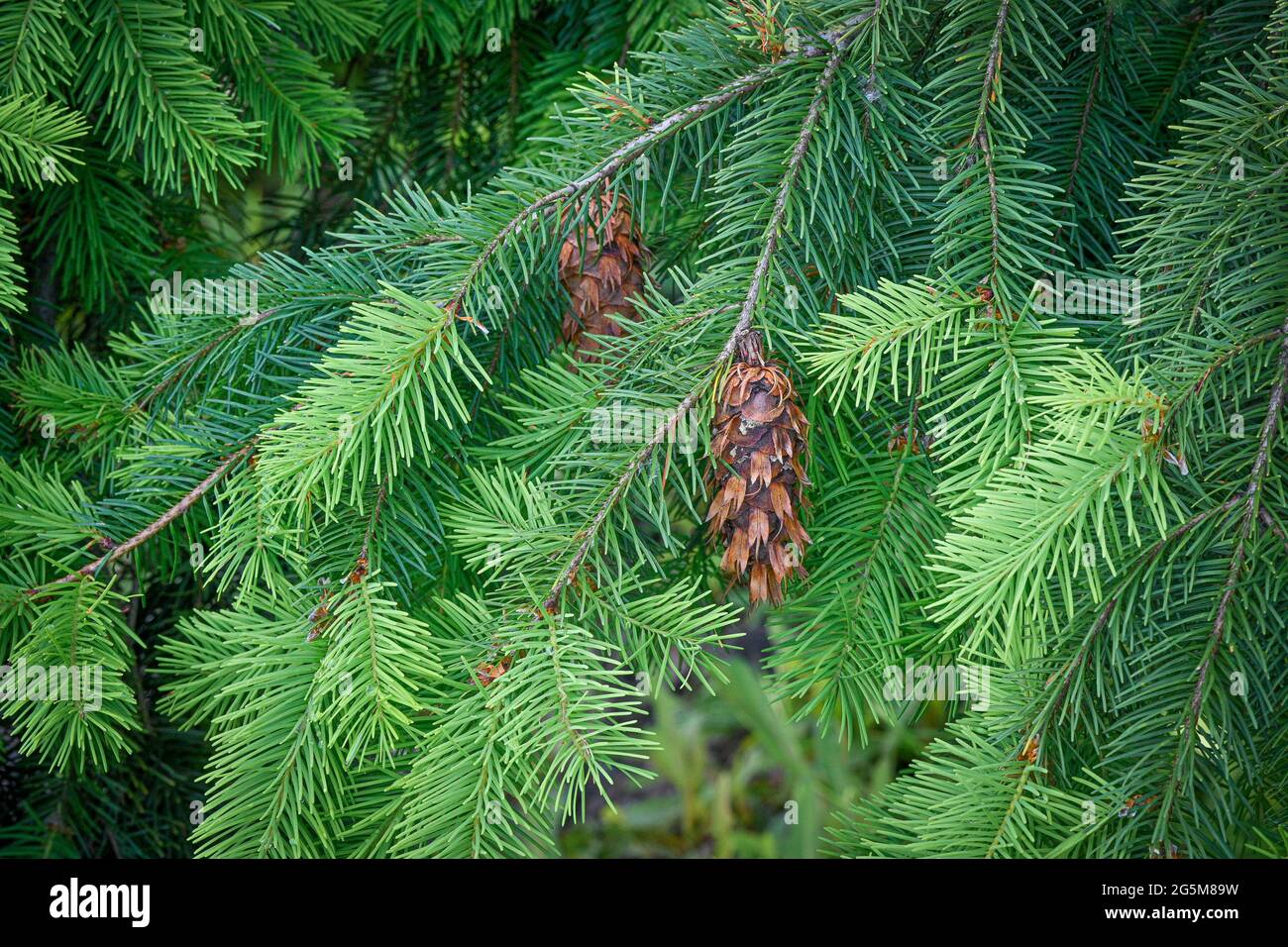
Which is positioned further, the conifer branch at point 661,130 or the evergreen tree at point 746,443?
the conifer branch at point 661,130

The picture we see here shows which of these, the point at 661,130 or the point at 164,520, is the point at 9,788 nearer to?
the point at 164,520

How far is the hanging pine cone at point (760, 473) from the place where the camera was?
558mm

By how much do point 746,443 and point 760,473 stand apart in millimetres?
19

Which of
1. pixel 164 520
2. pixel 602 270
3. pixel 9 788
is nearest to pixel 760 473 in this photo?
pixel 602 270

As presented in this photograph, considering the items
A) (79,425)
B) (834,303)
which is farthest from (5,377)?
(834,303)

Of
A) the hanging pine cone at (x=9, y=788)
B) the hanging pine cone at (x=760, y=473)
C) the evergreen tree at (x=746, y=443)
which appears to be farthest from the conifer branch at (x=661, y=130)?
the hanging pine cone at (x=9, y=788)

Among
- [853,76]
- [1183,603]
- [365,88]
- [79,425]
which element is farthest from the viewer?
[365,88]

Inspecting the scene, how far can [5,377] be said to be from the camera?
84 cm

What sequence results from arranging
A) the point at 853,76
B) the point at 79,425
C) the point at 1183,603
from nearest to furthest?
the point at 1183,603 < the point at 853,76 < the point at 79,425

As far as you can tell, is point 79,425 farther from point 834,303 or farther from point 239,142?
point 834,303

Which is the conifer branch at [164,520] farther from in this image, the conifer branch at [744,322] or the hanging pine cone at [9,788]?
the hanging pine cone at [9,788]

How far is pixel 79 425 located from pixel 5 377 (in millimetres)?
108

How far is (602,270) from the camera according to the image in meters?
0.68
